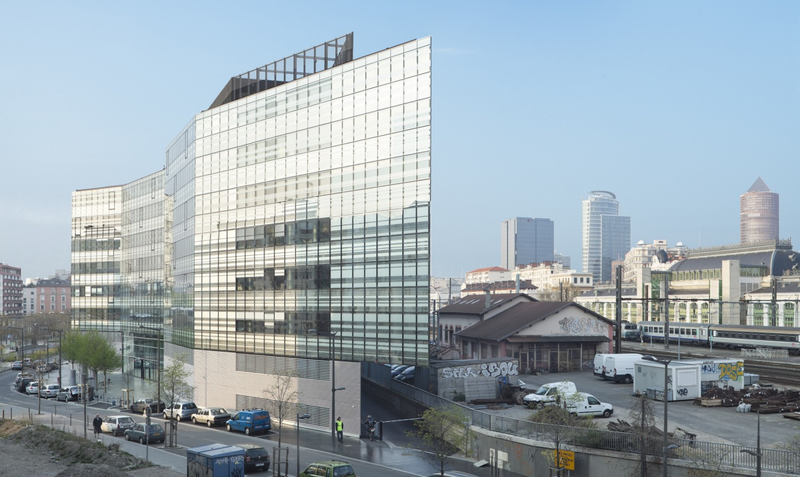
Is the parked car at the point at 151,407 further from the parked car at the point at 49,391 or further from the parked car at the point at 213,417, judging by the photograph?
the parked car at the point at 49,391

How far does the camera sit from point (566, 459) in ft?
108

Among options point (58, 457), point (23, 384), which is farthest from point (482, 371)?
point (23, 384)

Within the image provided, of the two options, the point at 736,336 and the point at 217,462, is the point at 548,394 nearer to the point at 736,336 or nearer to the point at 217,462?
the point at 217,462

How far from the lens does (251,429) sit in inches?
1944

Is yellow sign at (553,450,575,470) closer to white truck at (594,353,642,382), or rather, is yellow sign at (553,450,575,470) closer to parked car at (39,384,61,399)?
white truck at (594,353,642,382)

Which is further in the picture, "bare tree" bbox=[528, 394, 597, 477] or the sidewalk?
the sidewalk

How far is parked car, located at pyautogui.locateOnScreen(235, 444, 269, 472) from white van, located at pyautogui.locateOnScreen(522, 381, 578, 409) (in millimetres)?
17023

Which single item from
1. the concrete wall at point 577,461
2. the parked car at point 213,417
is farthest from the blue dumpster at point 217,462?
the parked car at point 213,417

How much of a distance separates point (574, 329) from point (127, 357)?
61.3 metres

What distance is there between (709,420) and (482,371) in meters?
17.1

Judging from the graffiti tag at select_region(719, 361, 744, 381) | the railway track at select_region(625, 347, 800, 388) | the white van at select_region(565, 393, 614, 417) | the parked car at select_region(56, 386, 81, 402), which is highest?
the graffiti tag at select_region(719, 361, 744, 381)

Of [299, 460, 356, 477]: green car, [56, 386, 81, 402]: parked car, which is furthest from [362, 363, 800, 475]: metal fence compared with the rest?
[56, 386, 81, 402]: parked car

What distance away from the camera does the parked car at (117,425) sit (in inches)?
2013

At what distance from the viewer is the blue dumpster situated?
32438 millimetres
